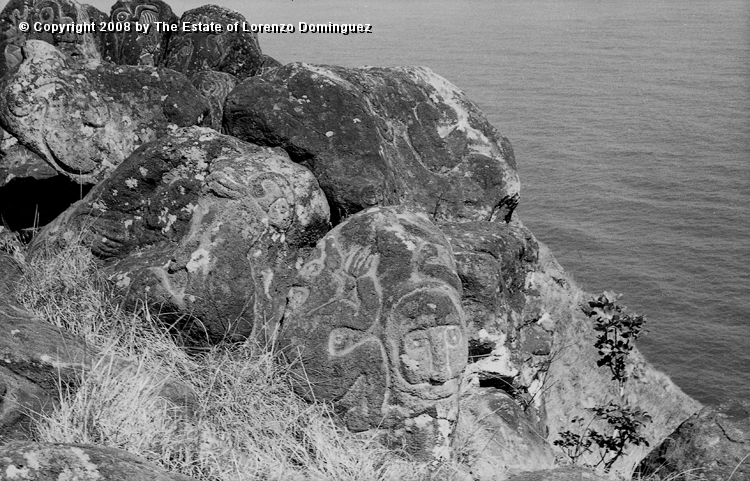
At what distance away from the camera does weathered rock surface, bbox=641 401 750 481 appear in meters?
5.24

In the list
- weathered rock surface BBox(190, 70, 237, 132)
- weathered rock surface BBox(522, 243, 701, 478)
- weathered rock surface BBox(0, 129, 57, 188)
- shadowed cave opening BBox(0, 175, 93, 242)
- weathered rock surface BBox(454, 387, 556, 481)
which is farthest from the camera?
weathered rock surface BBox(190, 70, 237, 132)

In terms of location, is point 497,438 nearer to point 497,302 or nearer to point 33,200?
point 497,302

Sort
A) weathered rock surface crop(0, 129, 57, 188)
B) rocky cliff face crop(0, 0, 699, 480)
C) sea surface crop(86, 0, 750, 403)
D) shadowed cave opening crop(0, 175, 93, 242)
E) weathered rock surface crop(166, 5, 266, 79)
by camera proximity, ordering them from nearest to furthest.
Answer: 1. rocky cliff face crop(0, 0, 699, 480)
2. shadowed cave opening crop(0, 175, 93, 242)
3. weathered rock surface crop(0, 129, 57, 188)
4. weathered rock surface crop(166, 5, 266, 79)
5. sea surface crop(86, 0, 750, 403)

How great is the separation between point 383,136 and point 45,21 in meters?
7.01

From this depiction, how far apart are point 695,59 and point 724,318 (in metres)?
17.8

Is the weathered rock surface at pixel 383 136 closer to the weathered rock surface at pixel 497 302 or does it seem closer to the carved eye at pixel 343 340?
the weathered rock surface at pixel 497 302

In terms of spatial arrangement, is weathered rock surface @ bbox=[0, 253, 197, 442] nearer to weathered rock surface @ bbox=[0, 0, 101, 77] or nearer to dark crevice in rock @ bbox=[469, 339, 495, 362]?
dark crevice in rock @ bbox=[469, 339, 495, 362]

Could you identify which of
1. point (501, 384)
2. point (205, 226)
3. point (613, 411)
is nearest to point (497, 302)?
point (501, 384)

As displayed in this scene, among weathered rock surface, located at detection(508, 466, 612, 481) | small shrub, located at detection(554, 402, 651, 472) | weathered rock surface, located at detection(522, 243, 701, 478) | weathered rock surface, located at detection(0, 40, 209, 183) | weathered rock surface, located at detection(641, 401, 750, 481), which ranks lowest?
weathered rock surface, located at detection(522, 243, 701, 478)

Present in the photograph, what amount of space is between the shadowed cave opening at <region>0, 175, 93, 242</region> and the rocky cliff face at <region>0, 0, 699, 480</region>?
0.18 m

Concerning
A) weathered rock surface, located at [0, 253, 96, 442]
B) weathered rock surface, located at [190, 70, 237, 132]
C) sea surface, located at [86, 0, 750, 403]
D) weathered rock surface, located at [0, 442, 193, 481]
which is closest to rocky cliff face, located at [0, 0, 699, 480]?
weathered rock surface, located at [0, 253, 96, 442]

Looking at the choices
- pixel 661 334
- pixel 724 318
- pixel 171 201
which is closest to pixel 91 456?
pixel 171 201

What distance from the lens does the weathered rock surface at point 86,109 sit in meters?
6.20

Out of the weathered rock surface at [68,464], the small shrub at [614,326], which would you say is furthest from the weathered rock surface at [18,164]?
the weathered rock surface at [68,464]
